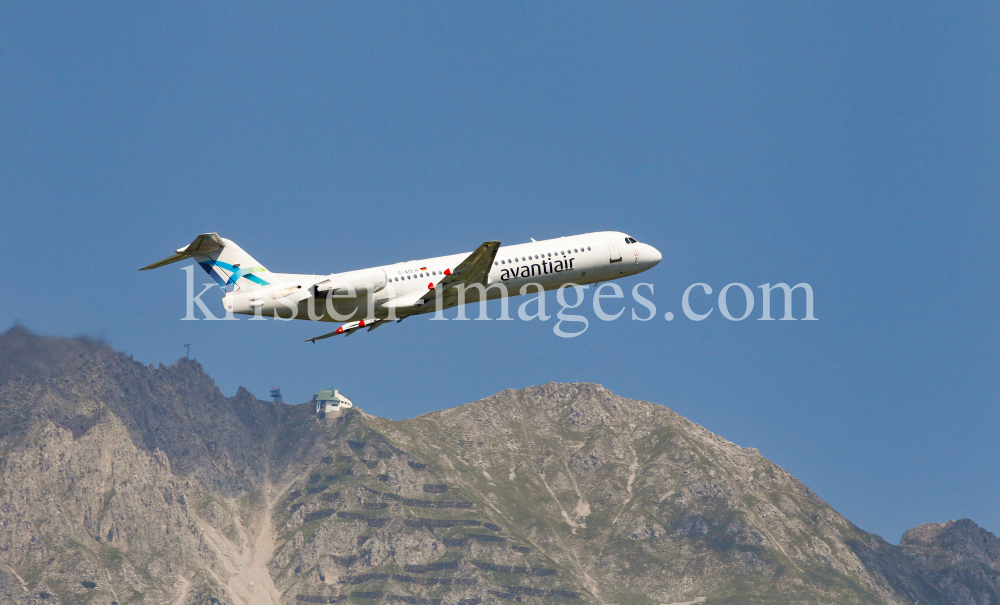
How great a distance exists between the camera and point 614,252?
92.4 metres

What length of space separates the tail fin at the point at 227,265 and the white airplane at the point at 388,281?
0.07 meters

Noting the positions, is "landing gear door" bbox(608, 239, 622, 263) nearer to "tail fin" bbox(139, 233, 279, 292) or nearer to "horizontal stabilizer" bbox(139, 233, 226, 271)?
"tail fin" bbox(139, 233, 279, 292)

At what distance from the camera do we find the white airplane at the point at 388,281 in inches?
3110

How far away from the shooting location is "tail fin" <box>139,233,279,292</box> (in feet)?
271

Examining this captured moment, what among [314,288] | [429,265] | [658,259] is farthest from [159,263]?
[658,259]

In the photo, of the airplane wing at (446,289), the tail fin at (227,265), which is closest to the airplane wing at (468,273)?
the airplane wing at (446,289)

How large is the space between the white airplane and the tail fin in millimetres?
73

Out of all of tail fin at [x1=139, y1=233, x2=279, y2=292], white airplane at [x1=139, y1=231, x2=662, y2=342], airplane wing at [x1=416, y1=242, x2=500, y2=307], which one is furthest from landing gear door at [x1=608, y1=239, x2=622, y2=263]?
tail fin at [x1=139, y1=233, x2=279, y2=292]

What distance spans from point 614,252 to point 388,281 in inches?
833

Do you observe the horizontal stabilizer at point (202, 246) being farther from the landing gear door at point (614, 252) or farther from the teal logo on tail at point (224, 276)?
the landing gear door at point (614, 252)

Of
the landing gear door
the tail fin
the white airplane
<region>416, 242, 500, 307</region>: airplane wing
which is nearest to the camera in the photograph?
<region>416, 242, 500, 307</region>: airplane wing

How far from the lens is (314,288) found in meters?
77.6

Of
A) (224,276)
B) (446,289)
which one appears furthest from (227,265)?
(446,289)

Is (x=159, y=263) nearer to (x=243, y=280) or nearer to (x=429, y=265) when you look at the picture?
(x=243, y=280)
